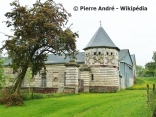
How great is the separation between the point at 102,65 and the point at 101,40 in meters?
3.72

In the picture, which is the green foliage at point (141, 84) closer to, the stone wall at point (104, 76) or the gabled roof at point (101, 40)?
the stone wall at point (104, 76)

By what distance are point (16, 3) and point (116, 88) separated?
58.7 feet

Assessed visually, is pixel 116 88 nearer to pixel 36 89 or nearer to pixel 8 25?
pixel 36 89

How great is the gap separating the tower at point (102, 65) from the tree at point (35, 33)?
1148cm

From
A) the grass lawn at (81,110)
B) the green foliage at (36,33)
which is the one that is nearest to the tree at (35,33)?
the green foliage at (36,33)

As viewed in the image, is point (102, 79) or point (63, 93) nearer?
point (63, 93)

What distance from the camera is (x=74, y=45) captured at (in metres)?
22.0

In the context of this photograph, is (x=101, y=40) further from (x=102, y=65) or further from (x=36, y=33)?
(x=36, y=33)

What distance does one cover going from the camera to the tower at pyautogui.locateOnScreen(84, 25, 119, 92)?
32.8 m

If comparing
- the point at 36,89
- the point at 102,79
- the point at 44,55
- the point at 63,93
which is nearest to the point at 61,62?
the point at 36,89

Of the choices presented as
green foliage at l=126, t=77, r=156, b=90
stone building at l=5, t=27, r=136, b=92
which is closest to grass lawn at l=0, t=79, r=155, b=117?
stone building at l=5, t=27, r=136, b=92

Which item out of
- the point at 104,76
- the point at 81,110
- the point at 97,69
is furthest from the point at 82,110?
the point at 97,69

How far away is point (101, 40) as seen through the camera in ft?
113

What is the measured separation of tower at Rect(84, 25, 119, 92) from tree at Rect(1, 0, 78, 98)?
11.5 m
